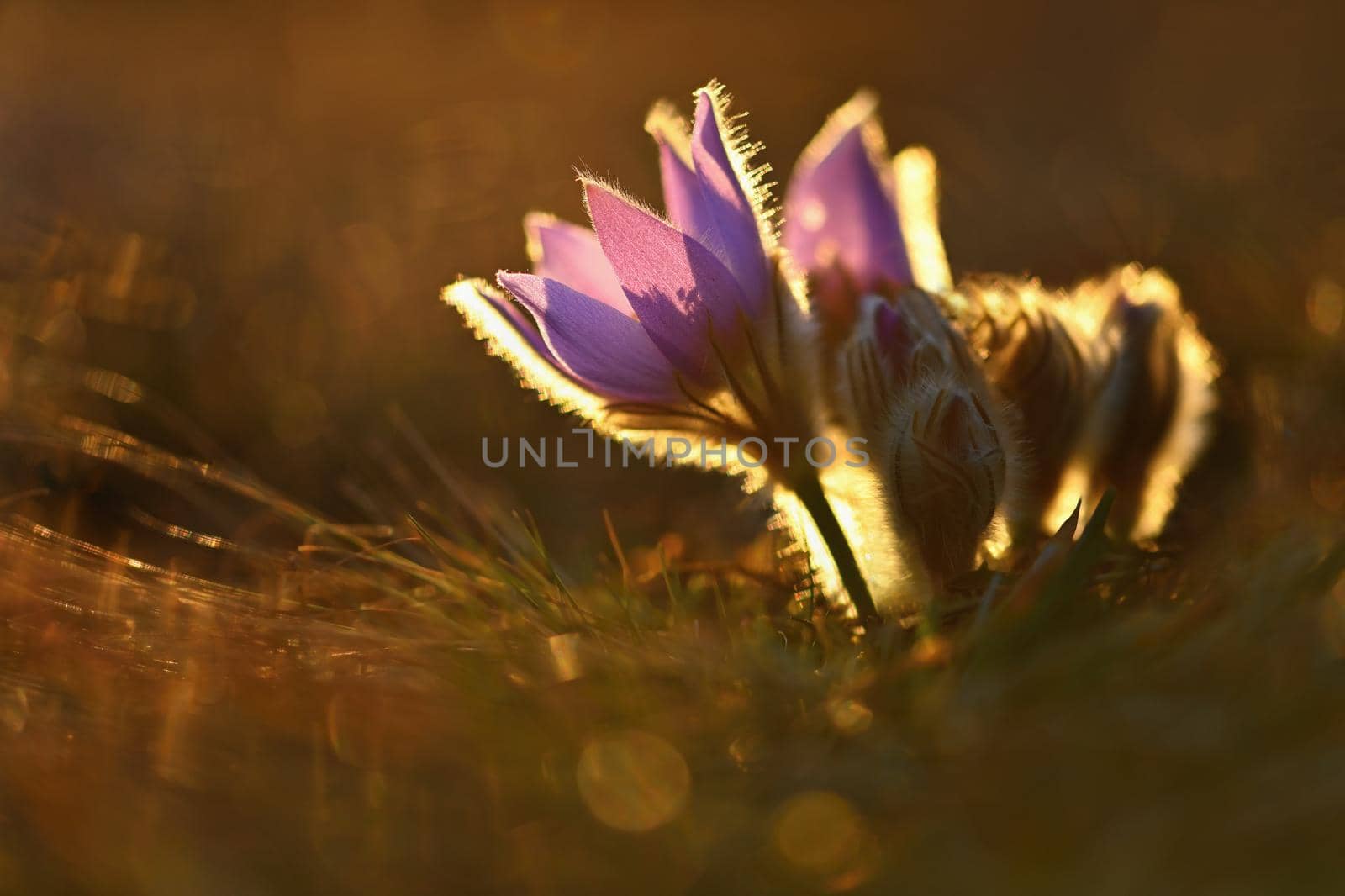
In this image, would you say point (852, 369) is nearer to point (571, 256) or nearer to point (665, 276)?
point (665, 276)

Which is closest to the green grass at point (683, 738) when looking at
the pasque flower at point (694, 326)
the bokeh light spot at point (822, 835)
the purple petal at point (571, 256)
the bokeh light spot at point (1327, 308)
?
the bokeh light spot at point (822, 835)

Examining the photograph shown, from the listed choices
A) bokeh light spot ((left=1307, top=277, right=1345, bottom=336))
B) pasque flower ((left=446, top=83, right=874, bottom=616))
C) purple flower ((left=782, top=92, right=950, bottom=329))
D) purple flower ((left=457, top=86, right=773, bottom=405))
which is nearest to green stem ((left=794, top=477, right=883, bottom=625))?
pasque flower ((left=446, top=83, right=874, bottom=616))

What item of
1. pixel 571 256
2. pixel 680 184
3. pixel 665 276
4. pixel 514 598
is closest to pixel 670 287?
pixel 665 276

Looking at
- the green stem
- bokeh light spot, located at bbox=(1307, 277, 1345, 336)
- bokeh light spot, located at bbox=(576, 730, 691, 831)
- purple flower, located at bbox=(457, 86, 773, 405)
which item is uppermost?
bokeh light spot, located at bbox=(1307, 277, 1345, 336)

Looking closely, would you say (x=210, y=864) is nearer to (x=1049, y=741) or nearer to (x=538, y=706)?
(x=538, y=706)

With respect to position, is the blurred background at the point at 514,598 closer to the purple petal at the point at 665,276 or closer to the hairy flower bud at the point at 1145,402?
the hairy flower bud at the point at 1145,402

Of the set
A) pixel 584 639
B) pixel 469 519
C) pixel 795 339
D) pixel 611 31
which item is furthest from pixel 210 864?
pixel 611 31

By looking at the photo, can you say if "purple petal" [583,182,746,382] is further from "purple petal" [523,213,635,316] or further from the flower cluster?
"purple petal" [523,213,635,316]
